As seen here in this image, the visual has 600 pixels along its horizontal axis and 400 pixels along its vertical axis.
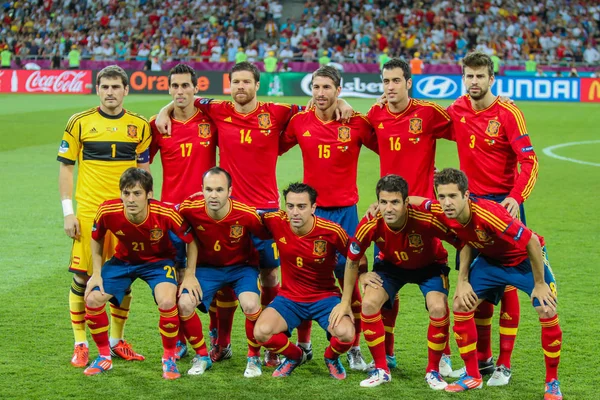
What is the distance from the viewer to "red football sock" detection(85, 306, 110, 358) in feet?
Answer: 19.9

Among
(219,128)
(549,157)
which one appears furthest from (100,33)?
(219,128)

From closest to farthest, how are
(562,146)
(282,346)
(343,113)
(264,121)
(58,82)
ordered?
(282,346) < (343,113) < (264,121) < (562,146) < (58,82)

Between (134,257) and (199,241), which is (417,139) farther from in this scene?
(134,257)

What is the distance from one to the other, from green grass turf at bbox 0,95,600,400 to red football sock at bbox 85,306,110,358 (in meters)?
0.18

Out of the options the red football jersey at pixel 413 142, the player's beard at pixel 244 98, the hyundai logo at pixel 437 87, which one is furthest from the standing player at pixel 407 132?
the hyundai logo at pixel 437 87

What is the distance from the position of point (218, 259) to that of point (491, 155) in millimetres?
2166

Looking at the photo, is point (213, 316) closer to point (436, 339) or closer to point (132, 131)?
point (132, 131)

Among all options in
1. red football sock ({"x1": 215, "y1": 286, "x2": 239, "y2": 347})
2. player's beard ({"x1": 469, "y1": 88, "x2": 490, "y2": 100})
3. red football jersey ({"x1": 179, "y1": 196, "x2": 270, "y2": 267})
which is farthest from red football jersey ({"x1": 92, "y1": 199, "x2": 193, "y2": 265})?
player's beard ({"x1": 469, "y1": 88, "x2": 490, "y2": 100})

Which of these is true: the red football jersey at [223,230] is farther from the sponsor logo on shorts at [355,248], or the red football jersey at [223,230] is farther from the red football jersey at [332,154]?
the sponsor logo on shorts at [355,248]

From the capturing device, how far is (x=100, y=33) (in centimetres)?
3784

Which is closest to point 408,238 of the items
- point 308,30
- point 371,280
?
point 371,280

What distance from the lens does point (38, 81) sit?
33438 millimetres

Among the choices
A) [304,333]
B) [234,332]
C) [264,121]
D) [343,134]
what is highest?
[264,121]

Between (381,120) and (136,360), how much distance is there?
2.62m
